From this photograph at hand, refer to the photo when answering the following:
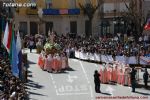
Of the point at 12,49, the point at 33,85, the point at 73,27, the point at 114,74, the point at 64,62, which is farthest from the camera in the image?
the point at 73,27

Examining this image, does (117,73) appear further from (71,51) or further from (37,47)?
(37,47)

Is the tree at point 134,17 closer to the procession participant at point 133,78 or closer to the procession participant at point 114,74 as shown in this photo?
the procession participant at point 114,74

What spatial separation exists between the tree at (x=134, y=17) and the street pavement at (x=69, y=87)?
1802 cm

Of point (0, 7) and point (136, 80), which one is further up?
point (0, 7)

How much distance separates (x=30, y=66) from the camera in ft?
125

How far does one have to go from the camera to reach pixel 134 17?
56562 millimetres

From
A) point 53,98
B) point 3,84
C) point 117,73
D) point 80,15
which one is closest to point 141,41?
point 80,15

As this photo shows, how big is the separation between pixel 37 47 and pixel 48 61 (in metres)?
9.73

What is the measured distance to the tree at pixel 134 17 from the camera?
54.9m

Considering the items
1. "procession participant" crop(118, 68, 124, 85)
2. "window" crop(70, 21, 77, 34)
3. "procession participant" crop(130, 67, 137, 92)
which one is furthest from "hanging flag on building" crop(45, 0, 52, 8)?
"procession participant" crop(130, 67, 137, 92)

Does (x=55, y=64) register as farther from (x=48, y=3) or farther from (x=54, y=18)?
(x=48, y=3)

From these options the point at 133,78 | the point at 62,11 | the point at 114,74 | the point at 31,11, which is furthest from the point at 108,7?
the point at 133,78

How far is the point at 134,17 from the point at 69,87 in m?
27.2

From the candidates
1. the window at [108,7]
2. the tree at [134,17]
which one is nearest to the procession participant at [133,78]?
the tree at [134,17]
